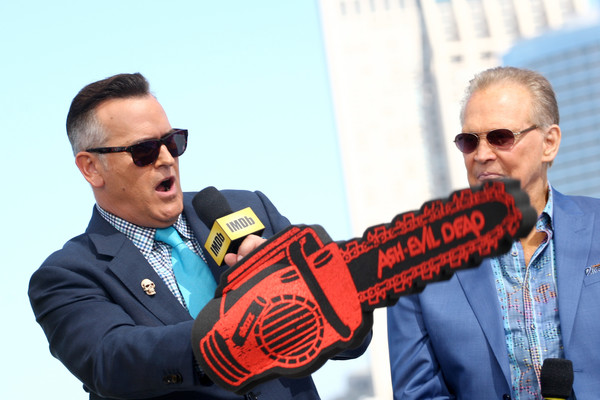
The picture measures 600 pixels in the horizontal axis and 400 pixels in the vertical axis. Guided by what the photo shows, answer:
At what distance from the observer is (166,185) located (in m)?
3.35

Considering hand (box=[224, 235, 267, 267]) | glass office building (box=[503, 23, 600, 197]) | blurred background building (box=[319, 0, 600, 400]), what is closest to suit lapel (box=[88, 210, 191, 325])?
hand (box=[224, 235, 267, 267])

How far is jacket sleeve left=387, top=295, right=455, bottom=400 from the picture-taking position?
133 inches

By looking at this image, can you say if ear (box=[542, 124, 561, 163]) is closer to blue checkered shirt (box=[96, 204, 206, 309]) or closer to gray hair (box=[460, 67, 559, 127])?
gray hair (box=[460, 67, 559, 127])

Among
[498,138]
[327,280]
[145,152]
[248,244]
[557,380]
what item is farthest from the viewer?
[498,138]

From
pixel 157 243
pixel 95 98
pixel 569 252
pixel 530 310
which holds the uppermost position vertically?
pixel 95 98

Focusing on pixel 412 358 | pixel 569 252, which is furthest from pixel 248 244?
pixel 569 252

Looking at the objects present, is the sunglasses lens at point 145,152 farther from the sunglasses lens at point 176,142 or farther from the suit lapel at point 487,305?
the suit lapel at point 487,305

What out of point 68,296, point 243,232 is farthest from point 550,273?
point 68,296

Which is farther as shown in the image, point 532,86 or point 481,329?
point 532,86

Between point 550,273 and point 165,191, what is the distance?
157cm

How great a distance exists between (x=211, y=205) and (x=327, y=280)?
2.76ft

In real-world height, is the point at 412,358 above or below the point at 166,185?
below

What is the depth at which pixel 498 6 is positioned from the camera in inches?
5349

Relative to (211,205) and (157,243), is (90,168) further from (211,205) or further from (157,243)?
(211,205)
